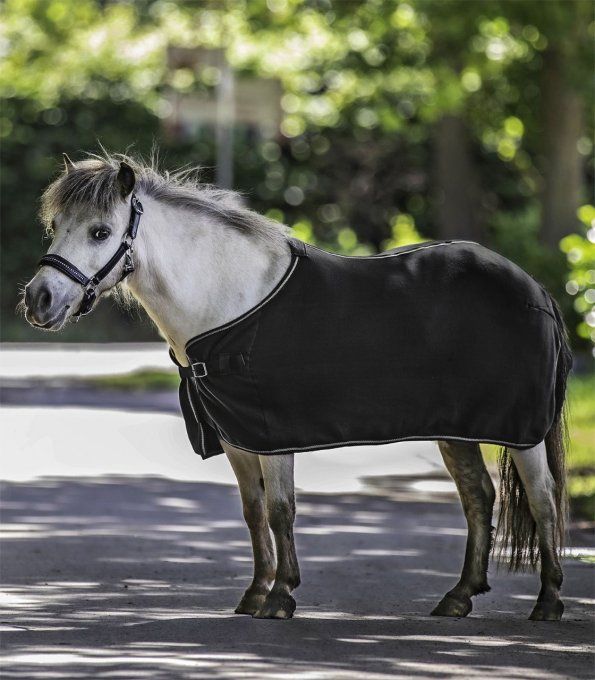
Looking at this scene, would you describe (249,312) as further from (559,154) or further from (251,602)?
(559,154)

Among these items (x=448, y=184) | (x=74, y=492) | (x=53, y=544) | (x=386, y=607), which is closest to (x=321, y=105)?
(x=448, y=184)

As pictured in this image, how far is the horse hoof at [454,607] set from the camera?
818 cm

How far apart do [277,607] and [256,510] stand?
0.56m

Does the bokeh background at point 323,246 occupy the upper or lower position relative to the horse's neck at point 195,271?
lower

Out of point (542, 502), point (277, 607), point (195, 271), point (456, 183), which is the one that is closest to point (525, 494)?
point (542, 502)

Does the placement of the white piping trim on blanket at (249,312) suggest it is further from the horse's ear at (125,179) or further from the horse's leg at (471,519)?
the horse's leg at (471,519)

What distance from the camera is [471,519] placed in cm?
853

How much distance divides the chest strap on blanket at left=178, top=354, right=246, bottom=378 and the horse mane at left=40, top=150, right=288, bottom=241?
612 millimetres

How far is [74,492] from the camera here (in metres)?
12.9

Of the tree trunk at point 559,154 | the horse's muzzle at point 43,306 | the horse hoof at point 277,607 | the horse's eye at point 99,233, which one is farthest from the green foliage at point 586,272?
the tree trunk at point 559,154

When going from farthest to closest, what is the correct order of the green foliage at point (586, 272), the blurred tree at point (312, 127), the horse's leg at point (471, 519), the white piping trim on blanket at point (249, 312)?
the blurred tree at point (312, 127) < the green foliage at point (586, 272) < the horse's leg at point (471, 519) < the white piping trim on blanket at point (249, 312)

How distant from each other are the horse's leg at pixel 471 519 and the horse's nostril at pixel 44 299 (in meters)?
2.26

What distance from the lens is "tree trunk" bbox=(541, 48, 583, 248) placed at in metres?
24.6

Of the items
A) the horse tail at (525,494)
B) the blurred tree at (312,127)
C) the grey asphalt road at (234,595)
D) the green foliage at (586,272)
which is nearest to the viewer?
the grey asphalt road at (234,595)
